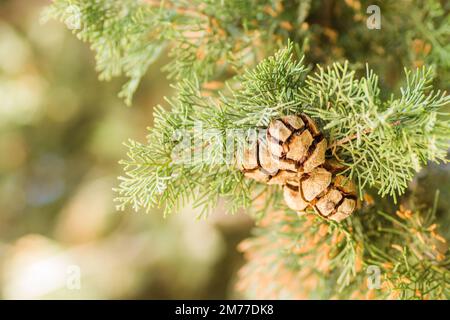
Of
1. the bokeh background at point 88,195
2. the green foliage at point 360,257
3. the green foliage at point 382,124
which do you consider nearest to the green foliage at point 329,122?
the green foliage at point 382,124

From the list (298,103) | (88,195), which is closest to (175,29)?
(298,103)

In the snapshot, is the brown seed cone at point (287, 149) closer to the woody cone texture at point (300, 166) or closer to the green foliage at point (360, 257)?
the woody cone texture at point (300, 166)

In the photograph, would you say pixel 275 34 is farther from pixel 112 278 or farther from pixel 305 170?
pixel 112 278

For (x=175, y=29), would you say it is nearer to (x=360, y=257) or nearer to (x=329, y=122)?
(x=329, y=122)

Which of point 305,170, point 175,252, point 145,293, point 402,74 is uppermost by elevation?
point 402,74

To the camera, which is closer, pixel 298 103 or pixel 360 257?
pixel 298 103

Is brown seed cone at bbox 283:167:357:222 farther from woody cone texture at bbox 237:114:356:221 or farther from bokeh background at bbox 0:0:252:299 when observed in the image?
bokeh background at bbox 0:0:252:299
